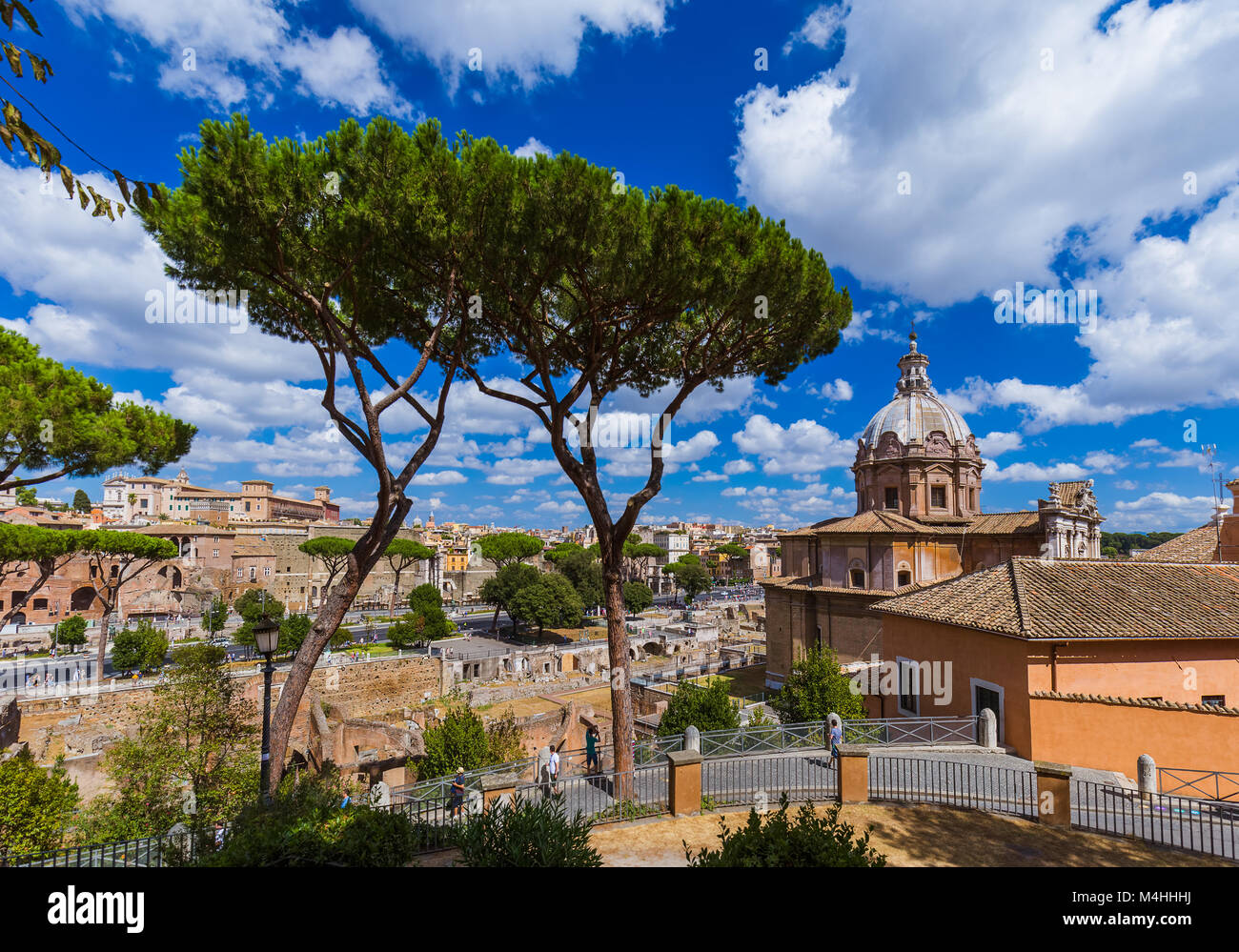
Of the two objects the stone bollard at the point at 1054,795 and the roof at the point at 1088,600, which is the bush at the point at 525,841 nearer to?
the stone bollard at the point at 1054,795

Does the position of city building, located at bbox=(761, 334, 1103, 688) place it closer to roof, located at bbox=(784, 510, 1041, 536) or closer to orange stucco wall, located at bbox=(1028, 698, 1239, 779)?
roof, located at bbox=(784, 510, 1041, 536)

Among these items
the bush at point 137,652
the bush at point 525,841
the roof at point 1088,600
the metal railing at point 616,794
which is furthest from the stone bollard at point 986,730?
the bush at point 137,652

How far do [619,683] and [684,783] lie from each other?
2059 millimetres

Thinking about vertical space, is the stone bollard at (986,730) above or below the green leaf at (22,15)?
below

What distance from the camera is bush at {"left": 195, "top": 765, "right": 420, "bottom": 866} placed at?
4633 mm

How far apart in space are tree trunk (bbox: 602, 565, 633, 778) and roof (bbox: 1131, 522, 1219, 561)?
71.2 ft

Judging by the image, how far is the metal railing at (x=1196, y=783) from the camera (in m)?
9.21

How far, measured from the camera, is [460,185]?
27.7ft

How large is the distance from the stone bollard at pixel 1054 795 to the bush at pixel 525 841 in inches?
246

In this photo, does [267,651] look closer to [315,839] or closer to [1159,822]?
[315,839]

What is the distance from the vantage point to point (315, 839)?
4.88 metres

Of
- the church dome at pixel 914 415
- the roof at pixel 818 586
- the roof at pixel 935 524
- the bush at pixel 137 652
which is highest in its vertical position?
the church dome at pixel 914 415

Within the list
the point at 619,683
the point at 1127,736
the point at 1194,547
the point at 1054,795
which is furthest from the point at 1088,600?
the point at 1194,547
